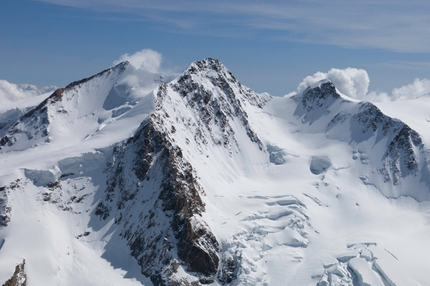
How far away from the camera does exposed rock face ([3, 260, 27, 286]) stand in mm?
105438

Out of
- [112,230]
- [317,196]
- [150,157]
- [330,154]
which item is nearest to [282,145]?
[330,154]

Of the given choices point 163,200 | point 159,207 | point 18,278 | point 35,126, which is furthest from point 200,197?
point 35,126

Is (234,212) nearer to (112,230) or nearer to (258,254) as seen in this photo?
(258,254)

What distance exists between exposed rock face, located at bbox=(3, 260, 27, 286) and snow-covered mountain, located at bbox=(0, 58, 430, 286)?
0.88 feet

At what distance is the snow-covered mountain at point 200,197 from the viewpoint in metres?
124

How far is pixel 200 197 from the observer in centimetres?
13912

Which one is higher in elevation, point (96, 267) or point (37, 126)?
point (37, 126)

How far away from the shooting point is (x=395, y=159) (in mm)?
178000

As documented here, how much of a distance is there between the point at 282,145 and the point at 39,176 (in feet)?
316

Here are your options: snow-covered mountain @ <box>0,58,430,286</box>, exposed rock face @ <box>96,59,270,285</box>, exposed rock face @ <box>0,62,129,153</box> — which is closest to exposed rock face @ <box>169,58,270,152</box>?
snow-covered mountain @ <box>0,58,430,286</box>

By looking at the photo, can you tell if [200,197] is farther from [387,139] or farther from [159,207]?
[387,139]

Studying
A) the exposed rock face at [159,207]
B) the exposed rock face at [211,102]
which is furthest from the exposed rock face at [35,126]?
the exposed rock face at [211,102]

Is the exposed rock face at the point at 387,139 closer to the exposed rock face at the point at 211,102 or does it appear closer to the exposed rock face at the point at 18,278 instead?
the exposed rock face at the point at 211,102

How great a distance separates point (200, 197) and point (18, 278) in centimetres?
5284
